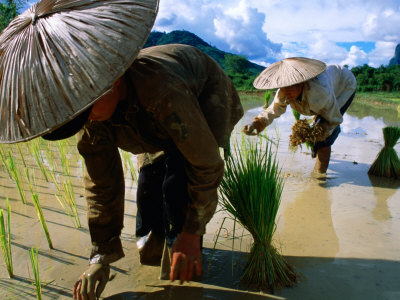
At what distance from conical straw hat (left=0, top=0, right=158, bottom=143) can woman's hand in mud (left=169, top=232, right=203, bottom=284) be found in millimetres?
667

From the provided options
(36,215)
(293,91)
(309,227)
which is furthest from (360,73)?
(36,215)

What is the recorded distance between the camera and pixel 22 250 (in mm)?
1940

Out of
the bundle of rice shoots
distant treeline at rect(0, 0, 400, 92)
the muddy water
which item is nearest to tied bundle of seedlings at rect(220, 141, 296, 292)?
the muddy water

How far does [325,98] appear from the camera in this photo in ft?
9.56

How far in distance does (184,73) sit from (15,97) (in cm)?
60

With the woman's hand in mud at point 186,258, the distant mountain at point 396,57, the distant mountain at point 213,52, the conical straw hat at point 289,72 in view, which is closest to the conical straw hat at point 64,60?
the woman's hand in mud at point 186,258

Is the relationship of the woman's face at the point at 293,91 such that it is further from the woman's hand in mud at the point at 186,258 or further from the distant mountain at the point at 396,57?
the distant mountain at the point at 396,57

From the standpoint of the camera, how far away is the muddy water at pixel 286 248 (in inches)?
64.5

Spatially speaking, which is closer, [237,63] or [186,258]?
[186,258]

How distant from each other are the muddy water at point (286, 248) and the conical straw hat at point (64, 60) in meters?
1.04

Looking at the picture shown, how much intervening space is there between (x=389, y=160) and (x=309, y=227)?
1.71 metres

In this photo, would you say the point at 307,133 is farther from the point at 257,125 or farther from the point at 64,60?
the point at 64,60

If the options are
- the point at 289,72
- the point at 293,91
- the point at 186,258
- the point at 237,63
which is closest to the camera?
the point at 186,258

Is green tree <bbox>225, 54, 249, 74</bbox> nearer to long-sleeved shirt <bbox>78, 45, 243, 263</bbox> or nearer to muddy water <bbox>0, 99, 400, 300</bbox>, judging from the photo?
muddy water <bbox>0, 99, 400, 300</bbox>
